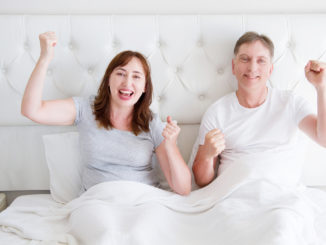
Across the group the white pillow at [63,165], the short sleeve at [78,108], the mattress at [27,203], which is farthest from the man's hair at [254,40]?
the mattress at [27,203]

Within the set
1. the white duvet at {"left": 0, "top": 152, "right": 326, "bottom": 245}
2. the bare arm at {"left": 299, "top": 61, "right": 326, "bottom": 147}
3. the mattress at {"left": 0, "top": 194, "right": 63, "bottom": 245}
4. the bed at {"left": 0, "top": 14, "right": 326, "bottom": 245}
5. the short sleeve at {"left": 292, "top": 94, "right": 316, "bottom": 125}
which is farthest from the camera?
the bed at {"left": 0, "top": 14, "right": 326, "bottom": 245}

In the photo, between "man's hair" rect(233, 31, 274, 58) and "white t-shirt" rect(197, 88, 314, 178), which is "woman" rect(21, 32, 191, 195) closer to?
"white t-shirt" rect(197, 88, 314, 178)

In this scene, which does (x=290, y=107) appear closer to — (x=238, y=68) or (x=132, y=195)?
(x=238, y=68)

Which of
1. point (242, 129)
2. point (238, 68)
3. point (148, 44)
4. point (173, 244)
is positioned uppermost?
point (148, 44)

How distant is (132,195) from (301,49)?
1061 millimetres

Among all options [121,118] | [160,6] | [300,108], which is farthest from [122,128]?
[300,108]

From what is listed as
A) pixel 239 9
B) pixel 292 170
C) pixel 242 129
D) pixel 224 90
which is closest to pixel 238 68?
pixel 224 90

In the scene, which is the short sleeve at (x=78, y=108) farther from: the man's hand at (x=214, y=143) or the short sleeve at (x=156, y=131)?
the man's hand at (x=214, y=143)

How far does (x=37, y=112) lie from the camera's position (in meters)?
1.24

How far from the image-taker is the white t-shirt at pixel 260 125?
1.42 meters

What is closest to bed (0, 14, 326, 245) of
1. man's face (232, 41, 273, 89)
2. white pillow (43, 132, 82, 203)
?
white pillow (43, 132, 82, 203)

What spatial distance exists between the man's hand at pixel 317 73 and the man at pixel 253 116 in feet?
0.42

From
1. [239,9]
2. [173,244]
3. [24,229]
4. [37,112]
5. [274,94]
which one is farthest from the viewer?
[239,9]

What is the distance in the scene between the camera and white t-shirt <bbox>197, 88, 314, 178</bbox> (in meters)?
1.42
